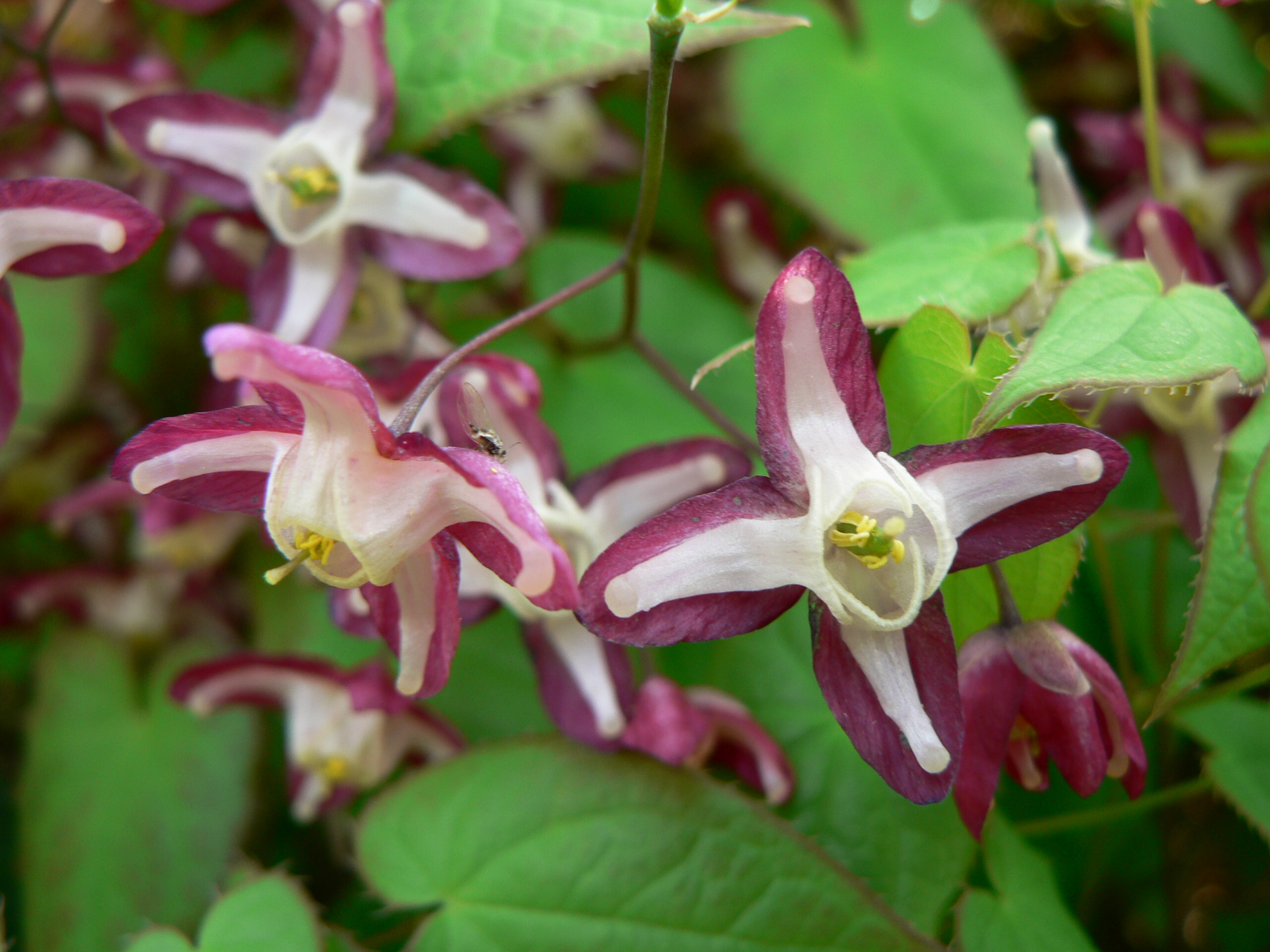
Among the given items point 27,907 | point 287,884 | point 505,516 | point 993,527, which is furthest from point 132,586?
point 993,527

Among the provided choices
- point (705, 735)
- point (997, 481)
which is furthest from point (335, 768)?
point (997, 481)

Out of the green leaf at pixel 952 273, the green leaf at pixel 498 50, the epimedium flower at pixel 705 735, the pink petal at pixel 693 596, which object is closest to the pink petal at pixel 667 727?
the epimedium flower at pixel 705 735

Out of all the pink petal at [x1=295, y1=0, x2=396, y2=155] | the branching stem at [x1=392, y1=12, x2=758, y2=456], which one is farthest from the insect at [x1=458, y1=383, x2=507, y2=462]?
the pink petal at [x1=295, y1=0, x2=396, y2=155]

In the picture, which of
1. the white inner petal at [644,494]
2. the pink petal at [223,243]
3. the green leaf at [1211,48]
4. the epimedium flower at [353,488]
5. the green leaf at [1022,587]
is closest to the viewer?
the epimedium flower at [353,488]

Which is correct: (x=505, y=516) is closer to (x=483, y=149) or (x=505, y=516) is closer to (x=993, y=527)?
(x=993, y=527)

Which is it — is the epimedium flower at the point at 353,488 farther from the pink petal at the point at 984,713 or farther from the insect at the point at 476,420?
the pink petal at the point at 984,713
